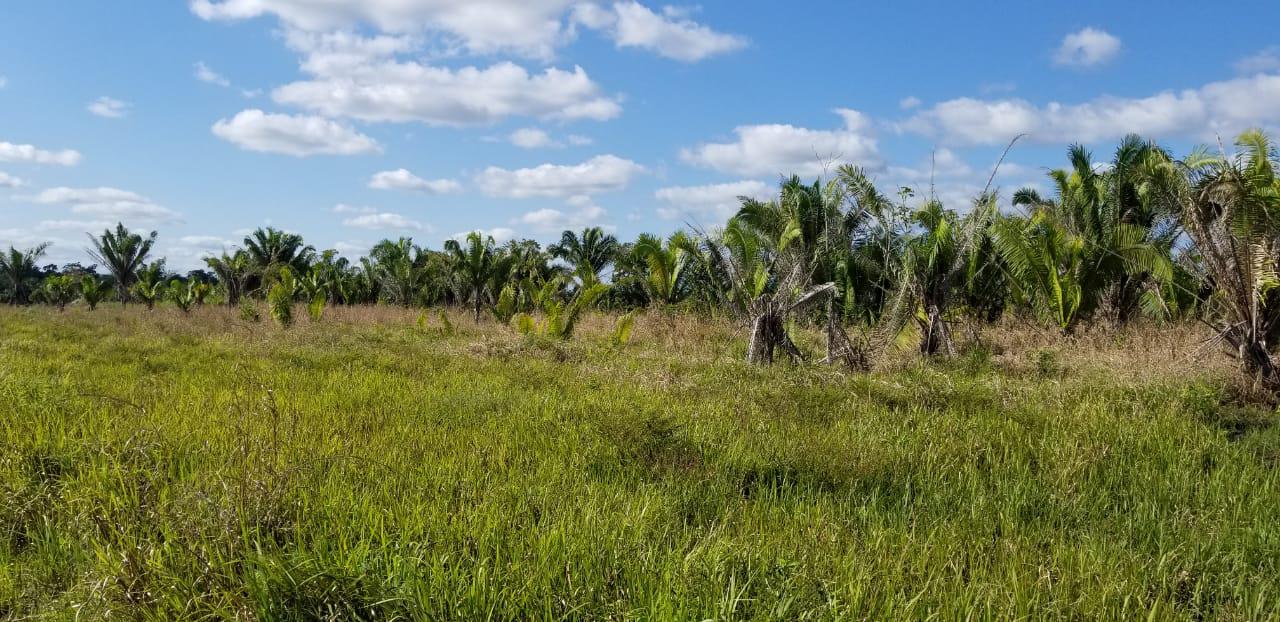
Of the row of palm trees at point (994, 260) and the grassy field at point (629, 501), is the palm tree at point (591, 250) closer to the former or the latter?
the row of palm trees at point (994, 260)

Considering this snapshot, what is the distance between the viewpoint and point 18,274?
43.8 metres

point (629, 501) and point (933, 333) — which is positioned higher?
point (933, 333)

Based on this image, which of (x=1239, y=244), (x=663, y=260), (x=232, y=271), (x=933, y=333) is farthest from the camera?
(x=232, y=271)

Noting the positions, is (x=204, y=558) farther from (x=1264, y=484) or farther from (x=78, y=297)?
(x=78, y=297)

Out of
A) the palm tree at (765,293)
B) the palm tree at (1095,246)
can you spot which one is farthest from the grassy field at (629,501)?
the palm tree at (1095,246)

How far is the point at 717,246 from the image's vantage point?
11.9 meters

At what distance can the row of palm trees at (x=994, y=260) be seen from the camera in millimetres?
8445

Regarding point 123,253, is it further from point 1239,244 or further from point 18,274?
point 1239,244

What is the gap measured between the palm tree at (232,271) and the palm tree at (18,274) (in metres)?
16.3

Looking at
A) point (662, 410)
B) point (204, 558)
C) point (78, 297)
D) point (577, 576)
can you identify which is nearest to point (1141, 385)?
point (662, 410)

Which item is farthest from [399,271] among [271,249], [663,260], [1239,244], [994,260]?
[1239,244]

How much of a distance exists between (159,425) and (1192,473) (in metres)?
6.83

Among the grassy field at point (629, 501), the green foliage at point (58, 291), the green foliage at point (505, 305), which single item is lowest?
the grassy field at point (629, 501)

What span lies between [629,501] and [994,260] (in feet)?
47.7
